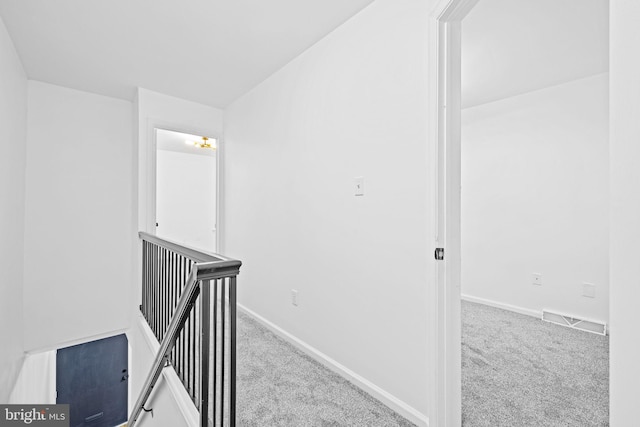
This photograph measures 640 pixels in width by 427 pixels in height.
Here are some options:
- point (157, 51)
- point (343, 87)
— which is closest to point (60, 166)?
point (157, 51)

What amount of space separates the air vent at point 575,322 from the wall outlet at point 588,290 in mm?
246

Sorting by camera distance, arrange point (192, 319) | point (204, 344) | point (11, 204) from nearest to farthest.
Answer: point (204, 344) < point (192, 319) < point (11, 204)

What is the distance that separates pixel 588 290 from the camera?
296 cm

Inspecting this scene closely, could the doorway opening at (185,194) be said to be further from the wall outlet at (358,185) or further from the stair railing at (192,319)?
the wall outlet at (358,185)

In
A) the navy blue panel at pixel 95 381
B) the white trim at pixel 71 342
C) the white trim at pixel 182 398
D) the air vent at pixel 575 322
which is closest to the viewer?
the white trim at pixel 182 398

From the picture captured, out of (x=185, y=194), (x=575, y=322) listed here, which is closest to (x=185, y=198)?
(x=185, y=194)

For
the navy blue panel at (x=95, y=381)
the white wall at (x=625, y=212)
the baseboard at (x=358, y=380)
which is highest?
the white wall at (x=625, y=212)

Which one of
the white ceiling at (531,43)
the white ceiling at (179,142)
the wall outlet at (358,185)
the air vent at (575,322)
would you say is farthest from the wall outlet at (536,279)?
the white ceiling at (179,142)

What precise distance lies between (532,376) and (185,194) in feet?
22.0

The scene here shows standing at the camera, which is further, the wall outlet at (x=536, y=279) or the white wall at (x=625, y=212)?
the wall outlet at (x=536, y=279)

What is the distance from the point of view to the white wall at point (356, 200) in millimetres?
1598

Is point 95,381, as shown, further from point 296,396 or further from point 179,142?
point 296,396

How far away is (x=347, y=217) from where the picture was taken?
80.8 inches

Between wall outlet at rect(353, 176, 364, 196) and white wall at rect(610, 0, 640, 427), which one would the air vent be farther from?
white wall at rect(610, 0, 640, 427)
